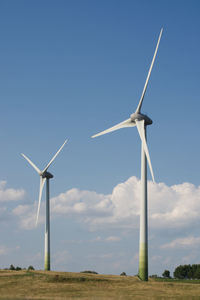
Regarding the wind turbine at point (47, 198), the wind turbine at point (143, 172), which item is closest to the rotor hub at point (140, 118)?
the wind turbine at point (143, 172)

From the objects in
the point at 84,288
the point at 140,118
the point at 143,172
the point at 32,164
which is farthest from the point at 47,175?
the point at 84,288

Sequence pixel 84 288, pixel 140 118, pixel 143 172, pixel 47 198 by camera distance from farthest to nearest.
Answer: pixel 47 198 → pixel 140 118 → pixel 143 172 → pixel 84 288

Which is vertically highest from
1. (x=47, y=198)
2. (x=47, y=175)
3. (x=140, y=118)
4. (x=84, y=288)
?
(x=140, y=118)

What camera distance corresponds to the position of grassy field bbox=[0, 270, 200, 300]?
6391cm

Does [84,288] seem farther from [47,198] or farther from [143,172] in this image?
[47,198]

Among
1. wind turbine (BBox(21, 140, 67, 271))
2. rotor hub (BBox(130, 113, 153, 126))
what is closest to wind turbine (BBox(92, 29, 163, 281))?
rotor hub (BBox(130, 113, 153, 126))

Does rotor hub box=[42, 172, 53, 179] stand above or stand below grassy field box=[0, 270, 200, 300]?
above

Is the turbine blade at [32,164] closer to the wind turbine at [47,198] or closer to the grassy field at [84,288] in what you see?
the wind turbine at [47,198]

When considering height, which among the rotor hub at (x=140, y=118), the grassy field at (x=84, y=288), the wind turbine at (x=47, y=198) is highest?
the rotor hub at (x=140, y=118)

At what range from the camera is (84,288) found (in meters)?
72.1

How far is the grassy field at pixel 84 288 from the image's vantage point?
6391 centimetres

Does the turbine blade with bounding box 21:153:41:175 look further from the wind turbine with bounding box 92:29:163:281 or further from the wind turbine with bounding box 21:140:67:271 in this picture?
the wind turbine with bounding box 92:29:163:281

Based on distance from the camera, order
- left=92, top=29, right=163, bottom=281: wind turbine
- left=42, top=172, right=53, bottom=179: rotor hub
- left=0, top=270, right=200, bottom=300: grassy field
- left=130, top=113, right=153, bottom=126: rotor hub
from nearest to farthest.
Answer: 1. left=0, top=270, right=200, bottom=300: grassy field
2. left=92, top=29, right=163, bottom=281: wind turbine
3. left=130, top=113, right=153, bottom=126: rotor hub
4. left=42, top=172, right=53, bottom=179: rotor hub

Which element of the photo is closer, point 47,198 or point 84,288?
point 84,288
